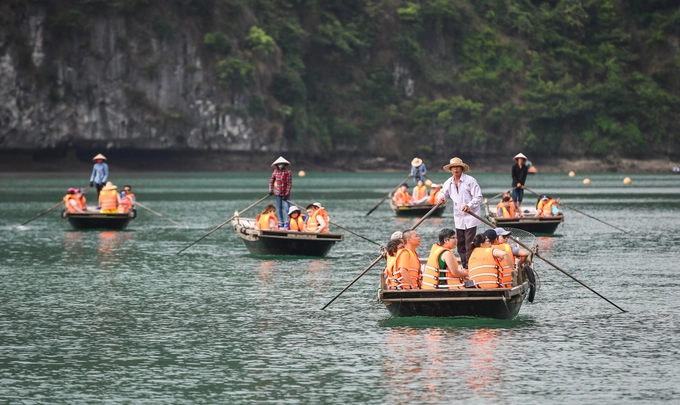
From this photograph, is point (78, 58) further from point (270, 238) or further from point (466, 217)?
point (466, 217)

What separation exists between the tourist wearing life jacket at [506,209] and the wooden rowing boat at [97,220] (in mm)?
10703

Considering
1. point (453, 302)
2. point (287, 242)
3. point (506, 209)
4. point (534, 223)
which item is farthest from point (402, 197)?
point (453, 302)

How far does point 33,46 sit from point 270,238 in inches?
2782

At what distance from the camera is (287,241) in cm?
2480

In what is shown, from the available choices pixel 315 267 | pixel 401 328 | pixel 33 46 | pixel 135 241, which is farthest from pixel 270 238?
pixel 33 46

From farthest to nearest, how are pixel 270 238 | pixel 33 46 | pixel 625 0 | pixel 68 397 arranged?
1. pixel 625 0
2. pixel 33 46
3. pixel 270 238
4. pixel 68 397

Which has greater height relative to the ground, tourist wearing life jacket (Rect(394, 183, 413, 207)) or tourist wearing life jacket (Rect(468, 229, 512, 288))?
tourist wearing life jacket (Rect(468, 229, 512, 288))

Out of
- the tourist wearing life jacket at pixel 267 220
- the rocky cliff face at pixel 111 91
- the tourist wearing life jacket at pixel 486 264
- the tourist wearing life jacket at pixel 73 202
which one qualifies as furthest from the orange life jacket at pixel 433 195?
the rocky cliff face at pixel 111 91

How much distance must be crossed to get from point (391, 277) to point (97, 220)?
19.5 meters

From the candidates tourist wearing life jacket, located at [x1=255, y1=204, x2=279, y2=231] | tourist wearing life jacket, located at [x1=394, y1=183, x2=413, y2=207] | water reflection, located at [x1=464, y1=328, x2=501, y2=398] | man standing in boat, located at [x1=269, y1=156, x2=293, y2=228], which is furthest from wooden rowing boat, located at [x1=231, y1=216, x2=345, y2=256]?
tourist wearing life jacket, located at [x1=394, y1=183, x2=413, y2=207]

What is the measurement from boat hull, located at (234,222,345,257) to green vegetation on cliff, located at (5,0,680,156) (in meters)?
79.6

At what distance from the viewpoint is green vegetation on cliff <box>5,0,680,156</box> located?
109 m

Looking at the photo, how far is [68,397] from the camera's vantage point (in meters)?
11.4

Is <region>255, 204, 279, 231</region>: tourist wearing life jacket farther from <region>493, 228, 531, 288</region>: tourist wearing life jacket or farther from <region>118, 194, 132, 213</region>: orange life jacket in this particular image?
<region>118, 194, 132, 213</region>: orange life jacket
